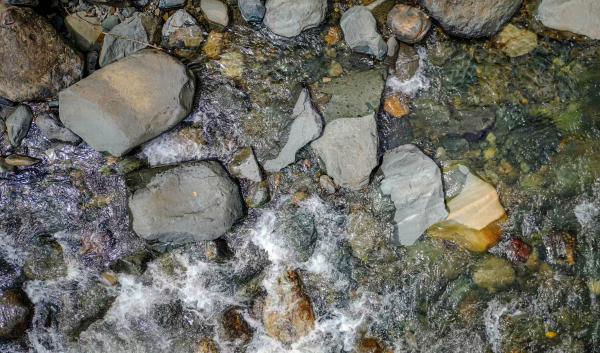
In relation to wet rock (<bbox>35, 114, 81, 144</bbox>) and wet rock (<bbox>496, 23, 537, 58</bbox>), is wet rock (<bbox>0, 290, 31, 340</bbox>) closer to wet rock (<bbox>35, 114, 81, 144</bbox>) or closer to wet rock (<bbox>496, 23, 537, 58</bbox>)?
wet rock (<bbox>35, 114, 81, 144</bbox>)

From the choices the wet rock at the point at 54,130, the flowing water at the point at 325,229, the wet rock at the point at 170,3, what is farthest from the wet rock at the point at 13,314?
the wet rock at the point at 170,3

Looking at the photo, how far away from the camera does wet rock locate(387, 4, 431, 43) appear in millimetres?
3453

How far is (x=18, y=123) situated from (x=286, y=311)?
2300 mm

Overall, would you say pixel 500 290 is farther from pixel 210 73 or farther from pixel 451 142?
pixel 210 73

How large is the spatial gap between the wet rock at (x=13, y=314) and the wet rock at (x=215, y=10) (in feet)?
7.93

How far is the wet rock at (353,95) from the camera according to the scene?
11.4 ft

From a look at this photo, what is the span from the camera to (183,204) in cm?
329

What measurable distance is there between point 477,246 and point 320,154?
1318mm

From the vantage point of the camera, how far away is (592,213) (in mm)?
3619

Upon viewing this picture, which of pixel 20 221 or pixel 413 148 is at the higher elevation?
pixel 413 148

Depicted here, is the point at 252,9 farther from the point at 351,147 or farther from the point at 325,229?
the point at 325,229

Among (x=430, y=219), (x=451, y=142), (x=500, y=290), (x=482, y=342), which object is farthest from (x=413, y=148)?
(x=482, y=342)

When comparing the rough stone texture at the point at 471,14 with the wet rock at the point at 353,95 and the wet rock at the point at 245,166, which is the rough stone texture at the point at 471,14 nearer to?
the wet rock at the point at 353,95

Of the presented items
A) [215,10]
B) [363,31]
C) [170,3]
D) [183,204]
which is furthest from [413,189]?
[170,3]
